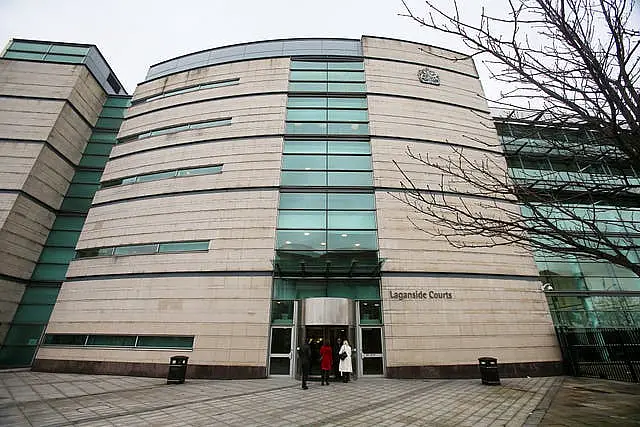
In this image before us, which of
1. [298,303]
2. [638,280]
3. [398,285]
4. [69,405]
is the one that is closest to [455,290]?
[398,285]

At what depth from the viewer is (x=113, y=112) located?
78.0 ft

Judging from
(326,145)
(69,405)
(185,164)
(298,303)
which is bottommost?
(69,405)

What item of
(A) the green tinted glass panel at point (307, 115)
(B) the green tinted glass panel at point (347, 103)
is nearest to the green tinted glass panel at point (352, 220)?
(A) the green tinted glass panel at point (307, 115)

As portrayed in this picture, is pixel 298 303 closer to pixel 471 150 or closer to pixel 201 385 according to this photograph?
pixel 201 385

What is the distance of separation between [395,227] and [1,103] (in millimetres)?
27077

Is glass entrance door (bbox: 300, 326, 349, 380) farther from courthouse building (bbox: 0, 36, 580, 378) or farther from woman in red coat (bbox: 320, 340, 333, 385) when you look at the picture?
woman in red coat (bbox: 320, 340, 333, 385)

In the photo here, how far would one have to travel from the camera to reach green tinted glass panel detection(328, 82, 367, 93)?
19.3m

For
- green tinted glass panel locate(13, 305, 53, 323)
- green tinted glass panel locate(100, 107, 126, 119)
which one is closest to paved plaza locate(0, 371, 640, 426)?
green tinted glass panel locate(13, 305, 53, 323)

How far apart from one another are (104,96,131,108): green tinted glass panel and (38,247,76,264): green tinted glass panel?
12.7m

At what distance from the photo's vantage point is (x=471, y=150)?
1766cm

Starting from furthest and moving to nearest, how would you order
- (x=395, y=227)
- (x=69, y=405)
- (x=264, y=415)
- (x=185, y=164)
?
(x=185, y=164) < (x=395, y=227) < (x=69, y=405) < (x=264, y=415)

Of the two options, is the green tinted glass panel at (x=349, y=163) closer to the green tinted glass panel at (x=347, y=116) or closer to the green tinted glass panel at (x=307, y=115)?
the green tinted glass panel at (x=347, y=116)

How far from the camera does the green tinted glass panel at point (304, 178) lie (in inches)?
627

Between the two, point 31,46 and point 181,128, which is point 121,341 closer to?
point 181,128
